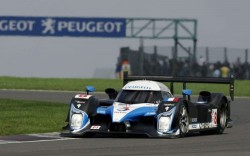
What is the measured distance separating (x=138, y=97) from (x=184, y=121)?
1.04 metres

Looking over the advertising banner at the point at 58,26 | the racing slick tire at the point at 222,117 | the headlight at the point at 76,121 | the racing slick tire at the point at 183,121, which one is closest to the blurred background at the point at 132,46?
the advertising banner at the point at 58,26

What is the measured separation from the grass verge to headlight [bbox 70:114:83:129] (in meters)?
1.14

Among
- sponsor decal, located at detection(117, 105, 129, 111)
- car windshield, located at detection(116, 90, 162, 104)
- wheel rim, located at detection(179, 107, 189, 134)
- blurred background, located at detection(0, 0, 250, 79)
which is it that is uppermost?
blurred background, located at detection(0, 0, 250, 79)

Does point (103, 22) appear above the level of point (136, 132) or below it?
above

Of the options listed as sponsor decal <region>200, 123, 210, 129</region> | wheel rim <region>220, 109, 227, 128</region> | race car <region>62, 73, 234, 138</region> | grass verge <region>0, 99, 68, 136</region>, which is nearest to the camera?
race car <region>62, 73, 234, 138</region>

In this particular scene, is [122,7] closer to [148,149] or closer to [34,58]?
[34,58]

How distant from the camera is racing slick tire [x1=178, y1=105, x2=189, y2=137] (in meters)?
17.5

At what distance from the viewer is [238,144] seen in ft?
52.3

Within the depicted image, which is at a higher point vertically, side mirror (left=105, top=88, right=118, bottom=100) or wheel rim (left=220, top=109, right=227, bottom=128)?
side mirror (left=105, top=88, right=118, bottom=100)

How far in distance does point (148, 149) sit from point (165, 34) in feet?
124

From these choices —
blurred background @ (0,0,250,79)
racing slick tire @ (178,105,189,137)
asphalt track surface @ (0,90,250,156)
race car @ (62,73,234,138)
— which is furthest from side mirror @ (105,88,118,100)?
blurred background @ (0,0,250,79)

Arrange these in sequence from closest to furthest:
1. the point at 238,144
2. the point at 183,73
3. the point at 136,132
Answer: the point at 238,144
the point at 136,132
the point at 183,73

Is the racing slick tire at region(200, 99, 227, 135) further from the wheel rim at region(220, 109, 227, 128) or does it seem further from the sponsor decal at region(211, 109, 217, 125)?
the sponsor decal at region(211, 109, 217, 125)

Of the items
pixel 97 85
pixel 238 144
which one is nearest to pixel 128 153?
pixel 238 144
